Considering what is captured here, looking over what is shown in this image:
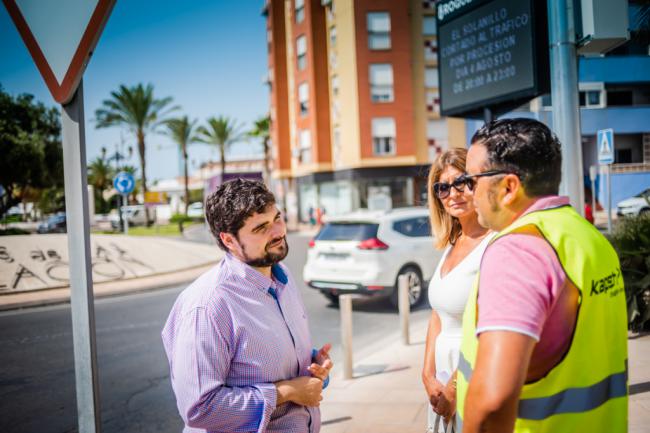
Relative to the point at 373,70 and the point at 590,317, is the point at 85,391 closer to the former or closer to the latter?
the point at 590,317

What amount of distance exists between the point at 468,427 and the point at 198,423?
94 centimetres

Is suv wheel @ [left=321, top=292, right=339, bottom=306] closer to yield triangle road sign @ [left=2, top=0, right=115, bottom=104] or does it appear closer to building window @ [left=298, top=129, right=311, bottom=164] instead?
yield triangle road sign @ [left=2, top=0, right=115, bottom=104]

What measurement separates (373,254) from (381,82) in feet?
88.7

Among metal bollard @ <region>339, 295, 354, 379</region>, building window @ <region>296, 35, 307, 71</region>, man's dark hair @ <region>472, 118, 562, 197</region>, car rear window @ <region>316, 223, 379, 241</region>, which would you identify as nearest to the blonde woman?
man's dark hair @ <region>472, 118, 562, 197</region>

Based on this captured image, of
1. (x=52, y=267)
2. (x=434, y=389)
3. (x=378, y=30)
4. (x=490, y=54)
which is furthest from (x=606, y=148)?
(x=378, y=30)

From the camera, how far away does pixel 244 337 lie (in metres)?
1.82

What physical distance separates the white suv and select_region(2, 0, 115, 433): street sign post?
7.16 meters

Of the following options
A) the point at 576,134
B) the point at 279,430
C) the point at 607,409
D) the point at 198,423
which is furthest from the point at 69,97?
the point at 576,134

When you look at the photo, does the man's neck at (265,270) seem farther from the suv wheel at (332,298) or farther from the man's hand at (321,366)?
the suv wheel at (332,298)

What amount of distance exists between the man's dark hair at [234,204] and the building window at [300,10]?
38465 millimetres

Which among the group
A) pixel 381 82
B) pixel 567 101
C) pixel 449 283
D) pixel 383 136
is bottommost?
pixel 449 283

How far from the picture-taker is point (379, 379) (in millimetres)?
5309

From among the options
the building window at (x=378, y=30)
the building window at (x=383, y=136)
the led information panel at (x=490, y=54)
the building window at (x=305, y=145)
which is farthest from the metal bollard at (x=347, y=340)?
the building window at (x=305, y=145)

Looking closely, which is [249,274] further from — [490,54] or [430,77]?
[430,77]
